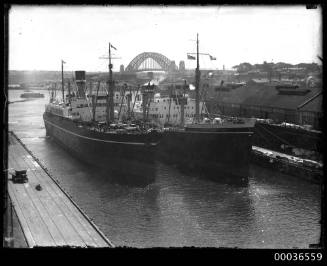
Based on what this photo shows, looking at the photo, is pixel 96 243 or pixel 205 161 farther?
pixel 205 161

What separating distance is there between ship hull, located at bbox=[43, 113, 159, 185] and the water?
811mm

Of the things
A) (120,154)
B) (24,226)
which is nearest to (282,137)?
(120,154)

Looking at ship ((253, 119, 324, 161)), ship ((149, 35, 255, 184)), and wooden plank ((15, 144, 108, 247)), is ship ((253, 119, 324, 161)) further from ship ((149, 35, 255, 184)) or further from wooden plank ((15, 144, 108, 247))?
wooden plank ((15, 144, 108, 247))

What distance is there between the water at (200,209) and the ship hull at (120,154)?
2.66 feet

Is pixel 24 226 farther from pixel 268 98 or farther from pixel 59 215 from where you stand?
pixel 268 98

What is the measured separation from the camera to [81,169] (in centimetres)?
2245

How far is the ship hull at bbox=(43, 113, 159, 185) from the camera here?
20.8m

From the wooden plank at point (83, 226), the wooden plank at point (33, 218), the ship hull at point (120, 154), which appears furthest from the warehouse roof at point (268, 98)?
the wooden plank at point (33, 218)

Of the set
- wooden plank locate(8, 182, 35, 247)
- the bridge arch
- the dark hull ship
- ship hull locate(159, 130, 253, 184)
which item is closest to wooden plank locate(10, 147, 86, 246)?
wooden plank locate(8, 182, 35, 247)

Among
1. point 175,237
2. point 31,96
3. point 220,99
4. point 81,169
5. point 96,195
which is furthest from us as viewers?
point 31,96

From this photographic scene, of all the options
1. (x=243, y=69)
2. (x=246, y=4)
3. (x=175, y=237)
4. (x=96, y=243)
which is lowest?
(x=175, y=237)

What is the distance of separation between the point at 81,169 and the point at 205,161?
6947 mm
